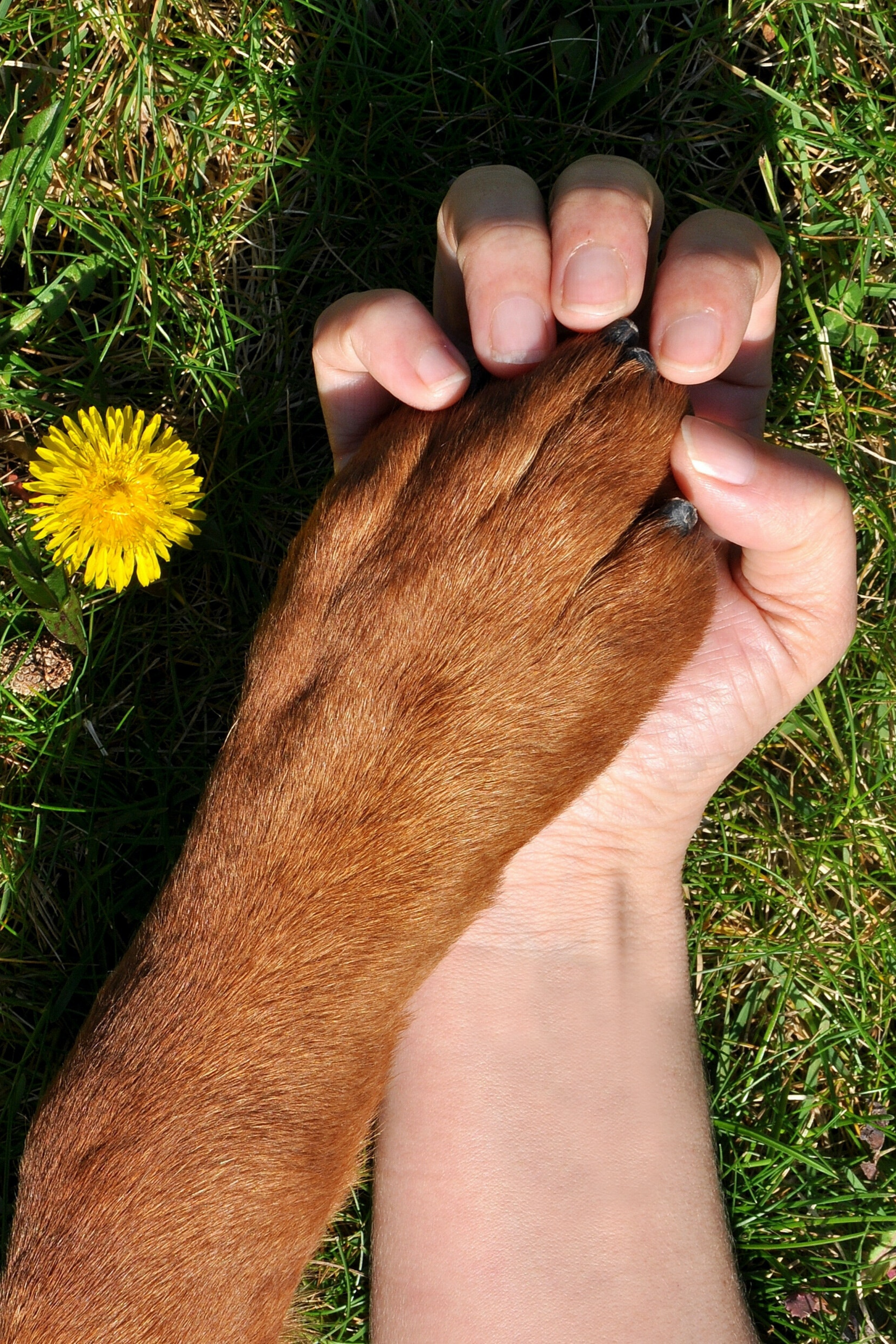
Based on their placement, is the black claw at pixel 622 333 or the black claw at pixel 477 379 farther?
the black claw at pixel 477 379

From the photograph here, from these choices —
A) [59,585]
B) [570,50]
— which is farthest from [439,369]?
[570,50]

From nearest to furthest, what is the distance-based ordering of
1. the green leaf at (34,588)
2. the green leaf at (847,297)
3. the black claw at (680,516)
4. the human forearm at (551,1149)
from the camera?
1. the black claw at (680,516)
2. the human forearm at (551,1149)
3. the green leaf at (34,588)
4. the green leaf at (847,297)

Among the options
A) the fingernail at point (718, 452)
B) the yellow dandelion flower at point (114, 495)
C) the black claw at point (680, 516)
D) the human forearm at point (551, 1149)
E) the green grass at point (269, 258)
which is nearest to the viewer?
the black claw at point (680, 516)

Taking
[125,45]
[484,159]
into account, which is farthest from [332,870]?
[125,45]

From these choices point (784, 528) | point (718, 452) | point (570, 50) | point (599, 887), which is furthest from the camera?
point (570, 50)

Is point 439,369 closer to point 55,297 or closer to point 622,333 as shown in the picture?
point 622,333

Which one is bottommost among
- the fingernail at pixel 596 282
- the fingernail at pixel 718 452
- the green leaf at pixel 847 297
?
the green leaf at pixel 847 297

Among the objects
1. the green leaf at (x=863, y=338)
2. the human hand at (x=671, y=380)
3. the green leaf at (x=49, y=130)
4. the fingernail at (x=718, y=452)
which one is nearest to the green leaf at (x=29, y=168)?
the green leaf at (x=49, y=130)

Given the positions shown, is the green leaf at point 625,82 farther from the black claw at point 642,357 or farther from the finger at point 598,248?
the black claw at point 642,357
